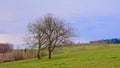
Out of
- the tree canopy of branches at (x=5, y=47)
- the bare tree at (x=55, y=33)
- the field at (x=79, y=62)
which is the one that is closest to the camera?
the field at (x=79, y=62)

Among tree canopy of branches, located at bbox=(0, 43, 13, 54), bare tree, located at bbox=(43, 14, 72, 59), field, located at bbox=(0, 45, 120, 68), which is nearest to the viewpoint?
field, located at bbox=(0, 45, 120, 68)

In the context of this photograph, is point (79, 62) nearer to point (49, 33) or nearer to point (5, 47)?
point (49, 33)

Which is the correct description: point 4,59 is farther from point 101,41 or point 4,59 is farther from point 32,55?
point 101,41

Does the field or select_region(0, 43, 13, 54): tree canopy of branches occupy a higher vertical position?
select_region(0, 43, 13, 54): tree canopy of branches

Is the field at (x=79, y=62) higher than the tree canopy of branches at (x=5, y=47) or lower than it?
lower

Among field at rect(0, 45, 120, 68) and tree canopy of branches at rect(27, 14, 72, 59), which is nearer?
field at rect(0, 45, 120, 68)

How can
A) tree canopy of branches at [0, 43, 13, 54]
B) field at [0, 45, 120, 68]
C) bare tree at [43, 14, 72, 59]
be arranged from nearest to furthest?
1. field at [0, 45, 120, 68]
2. bare tree at [43, 14, 72, 59]
3. tree canopy of branches at [0, 43, 13, 54]

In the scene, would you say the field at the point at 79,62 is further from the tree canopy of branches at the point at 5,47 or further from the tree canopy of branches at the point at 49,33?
the tree canopy of branches at the point at 5,47

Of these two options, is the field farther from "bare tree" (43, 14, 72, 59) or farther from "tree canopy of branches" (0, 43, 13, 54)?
"tree canopy of branches" (0, 43, 13, 54)

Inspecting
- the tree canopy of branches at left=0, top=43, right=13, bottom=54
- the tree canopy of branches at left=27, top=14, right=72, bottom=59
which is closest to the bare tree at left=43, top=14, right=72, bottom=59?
the tree canopy of branches at left=27, top=14, right=72, bottom=59

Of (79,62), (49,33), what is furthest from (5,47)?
(79,62)

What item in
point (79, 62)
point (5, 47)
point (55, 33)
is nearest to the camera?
point (79, 62)

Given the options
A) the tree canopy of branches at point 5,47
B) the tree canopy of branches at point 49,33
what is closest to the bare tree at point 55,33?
the tree canopy of branches at point 49,33

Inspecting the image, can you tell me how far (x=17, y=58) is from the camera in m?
74.4
